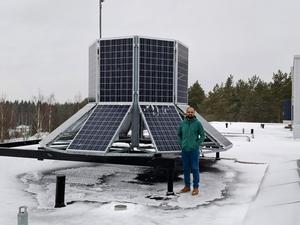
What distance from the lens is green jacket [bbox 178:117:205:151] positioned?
29.4ft

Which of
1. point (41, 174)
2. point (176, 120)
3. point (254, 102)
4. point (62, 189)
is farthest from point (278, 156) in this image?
point (254, 102)

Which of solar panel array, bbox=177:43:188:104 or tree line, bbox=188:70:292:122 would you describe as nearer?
solar panel array, bbox=177:43:188:104

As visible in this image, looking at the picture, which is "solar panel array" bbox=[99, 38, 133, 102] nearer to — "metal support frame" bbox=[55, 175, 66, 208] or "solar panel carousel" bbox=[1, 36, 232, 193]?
"solar panel carousel" bbox=[1, 36, 232, 193]

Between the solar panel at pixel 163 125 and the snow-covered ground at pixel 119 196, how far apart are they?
1200mm

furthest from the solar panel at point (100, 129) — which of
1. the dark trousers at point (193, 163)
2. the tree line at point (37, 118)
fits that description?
the tree line at point (37, 118)

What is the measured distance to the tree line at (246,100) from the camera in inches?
2928

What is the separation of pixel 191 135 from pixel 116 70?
17.1ft

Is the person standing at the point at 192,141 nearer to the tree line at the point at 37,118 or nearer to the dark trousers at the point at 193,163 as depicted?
the dark trousers at the point at 193,163

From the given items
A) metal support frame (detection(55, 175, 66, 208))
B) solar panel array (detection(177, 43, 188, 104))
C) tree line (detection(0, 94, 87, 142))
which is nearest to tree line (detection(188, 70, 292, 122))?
tree line (detection(0, 94, 87, 142))

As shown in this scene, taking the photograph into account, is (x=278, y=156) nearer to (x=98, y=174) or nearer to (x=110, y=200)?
(x=98, y=174)

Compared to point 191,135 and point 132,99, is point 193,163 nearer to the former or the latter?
point 191,135

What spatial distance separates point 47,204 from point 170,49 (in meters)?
7.56

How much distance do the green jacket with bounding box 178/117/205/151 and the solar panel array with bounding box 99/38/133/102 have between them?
399 centimetres

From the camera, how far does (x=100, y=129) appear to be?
11.6 metres
